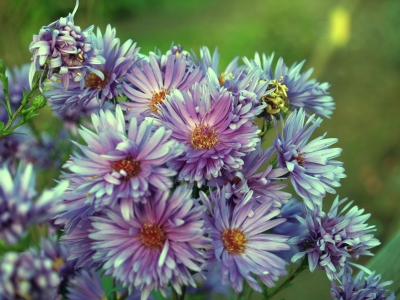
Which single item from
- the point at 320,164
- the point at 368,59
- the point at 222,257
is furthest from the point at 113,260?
the point at 368,59

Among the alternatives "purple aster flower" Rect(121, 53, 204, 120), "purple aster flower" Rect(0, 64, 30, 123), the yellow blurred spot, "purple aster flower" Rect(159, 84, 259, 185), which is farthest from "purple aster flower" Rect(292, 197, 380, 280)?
the yellow blurred spot

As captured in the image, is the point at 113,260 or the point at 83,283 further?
the point at 83,283

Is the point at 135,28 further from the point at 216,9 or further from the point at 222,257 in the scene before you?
the point at 222,257

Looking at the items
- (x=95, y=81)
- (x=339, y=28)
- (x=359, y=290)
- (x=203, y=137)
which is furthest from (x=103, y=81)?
(x=339, y=28)

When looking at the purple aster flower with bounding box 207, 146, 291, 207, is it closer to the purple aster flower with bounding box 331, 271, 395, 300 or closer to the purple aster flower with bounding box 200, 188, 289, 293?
the purple aster flower with bounding box 200, 188, 289, 293

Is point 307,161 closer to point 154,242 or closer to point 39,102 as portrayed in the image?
point 154,242
